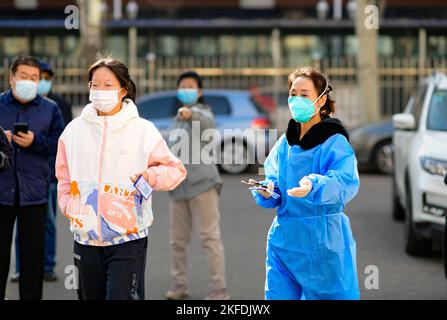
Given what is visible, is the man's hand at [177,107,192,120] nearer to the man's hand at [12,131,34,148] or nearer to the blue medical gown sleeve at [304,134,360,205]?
the man's hand at [12,131,34,148]

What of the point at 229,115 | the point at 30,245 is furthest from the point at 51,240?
the point at 229,115

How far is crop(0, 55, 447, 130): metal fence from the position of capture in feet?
81.0

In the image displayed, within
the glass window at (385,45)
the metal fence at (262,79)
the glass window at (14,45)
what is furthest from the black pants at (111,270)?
the glass window at (385,45)

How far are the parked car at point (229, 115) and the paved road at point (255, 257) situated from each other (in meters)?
3.84

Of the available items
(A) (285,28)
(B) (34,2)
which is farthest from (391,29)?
(B) (34,2)

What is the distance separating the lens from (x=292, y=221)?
15.4 ft

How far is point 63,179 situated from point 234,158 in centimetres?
1266

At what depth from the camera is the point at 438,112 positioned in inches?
392

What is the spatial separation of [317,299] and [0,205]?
272cm

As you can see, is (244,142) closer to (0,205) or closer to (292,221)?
(0,205)

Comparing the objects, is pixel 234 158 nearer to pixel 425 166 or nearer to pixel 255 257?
pixel 255 257

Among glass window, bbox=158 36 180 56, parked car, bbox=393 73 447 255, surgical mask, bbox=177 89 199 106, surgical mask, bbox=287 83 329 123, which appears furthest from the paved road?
glass window, bbox=158 36 180 56

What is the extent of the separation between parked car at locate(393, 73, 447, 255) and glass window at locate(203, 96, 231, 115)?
24.0 ft

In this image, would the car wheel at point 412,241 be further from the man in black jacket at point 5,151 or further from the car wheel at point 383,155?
the car wheel at point 383,155
